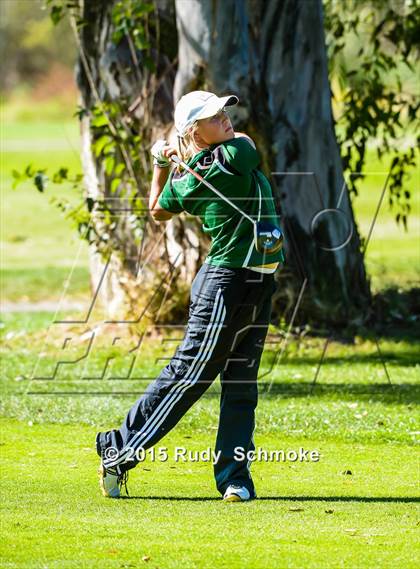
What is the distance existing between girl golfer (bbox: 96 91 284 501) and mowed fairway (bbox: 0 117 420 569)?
0.82 ft

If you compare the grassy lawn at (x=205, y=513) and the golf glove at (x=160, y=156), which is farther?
the golf glove at (x=160, y=156)

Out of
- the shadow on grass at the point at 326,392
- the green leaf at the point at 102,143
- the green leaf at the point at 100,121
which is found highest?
the green leaf at the point at 100,121

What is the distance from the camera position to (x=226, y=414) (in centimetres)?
654

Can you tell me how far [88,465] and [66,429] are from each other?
120cm

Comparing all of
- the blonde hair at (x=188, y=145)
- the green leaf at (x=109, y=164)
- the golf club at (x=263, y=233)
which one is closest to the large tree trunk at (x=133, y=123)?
the green leaf at (x=109, y=164)

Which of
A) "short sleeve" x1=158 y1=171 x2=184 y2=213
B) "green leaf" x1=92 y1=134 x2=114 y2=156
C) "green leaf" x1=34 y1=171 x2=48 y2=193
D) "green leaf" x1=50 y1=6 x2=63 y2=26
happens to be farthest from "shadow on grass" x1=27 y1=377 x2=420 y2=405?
"green leaf" x1=50 y1=6 x2=63 y2=26

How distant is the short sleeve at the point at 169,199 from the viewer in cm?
643

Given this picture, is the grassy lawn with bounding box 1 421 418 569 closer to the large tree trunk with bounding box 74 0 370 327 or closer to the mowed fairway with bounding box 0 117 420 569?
the mowed fairway with bounding box 0 117 420 569

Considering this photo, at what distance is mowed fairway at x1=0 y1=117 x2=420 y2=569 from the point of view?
5.43 meters

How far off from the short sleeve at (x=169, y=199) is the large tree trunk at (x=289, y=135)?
5.75m

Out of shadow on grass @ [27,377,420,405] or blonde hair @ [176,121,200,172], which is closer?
blonde hair @ [176,121,200,172]

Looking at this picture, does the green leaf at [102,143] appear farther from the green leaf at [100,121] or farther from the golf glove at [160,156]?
the golf glove at [160,156]

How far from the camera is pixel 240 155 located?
6.12 metres

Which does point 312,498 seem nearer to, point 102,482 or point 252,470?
point 252,470
